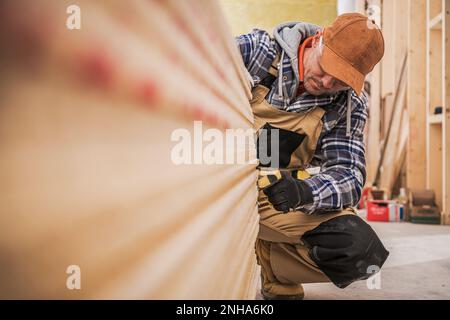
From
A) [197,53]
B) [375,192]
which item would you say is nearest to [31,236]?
[197,53]

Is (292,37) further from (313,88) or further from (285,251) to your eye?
(285,251)

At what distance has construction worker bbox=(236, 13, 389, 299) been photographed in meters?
1.57

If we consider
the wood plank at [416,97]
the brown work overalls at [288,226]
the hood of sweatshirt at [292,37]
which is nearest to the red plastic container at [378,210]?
the wood plank at [416,97]

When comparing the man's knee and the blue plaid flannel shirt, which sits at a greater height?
the blue plaid flannel shirt

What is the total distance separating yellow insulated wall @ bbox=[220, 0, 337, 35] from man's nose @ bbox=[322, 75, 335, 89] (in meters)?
2.56

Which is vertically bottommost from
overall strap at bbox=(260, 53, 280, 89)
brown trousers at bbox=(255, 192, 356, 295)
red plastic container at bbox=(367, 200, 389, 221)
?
red plastic container at bbox=(367, 200, 389, 221)

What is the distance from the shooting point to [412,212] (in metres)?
4.33

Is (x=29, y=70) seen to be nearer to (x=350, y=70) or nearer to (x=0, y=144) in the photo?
(x=0, y=144)

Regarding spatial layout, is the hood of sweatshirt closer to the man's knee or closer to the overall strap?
the overall strap

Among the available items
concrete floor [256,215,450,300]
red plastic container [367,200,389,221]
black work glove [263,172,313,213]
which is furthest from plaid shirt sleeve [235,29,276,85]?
red plastic container [367,200,389,221]

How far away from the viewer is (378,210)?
14.8 feet

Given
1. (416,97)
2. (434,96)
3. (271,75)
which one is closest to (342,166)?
(271,75)

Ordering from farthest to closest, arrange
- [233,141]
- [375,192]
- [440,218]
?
[375,192] → [440,218] → [233,141]
